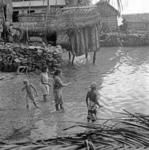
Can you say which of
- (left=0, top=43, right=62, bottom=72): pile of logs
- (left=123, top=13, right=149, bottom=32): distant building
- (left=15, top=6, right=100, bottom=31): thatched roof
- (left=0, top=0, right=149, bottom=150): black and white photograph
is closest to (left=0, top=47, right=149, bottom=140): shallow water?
(left=0, top=0, right=149, bottom=150): black and white photograph

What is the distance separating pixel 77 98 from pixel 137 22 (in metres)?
28.4

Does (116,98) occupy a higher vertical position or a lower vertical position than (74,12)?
lower

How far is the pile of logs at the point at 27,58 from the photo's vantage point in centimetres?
1828

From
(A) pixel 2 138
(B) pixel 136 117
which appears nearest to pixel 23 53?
(A) pixel 2 138

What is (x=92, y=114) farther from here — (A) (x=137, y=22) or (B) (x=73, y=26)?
(A) (x=137, y=22)

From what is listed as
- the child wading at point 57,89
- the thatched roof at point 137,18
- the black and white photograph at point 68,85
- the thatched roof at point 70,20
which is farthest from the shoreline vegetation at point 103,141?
the thatched roof at point 137,18

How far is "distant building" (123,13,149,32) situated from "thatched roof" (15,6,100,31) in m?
20.1

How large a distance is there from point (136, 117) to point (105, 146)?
141 cm

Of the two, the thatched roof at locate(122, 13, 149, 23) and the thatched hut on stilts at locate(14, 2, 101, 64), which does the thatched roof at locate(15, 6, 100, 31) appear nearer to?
the thatched hut on stilts at locate(14, 2, 101, 64)

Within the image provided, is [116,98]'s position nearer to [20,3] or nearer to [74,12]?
[74,12]

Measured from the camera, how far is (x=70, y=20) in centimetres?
1905

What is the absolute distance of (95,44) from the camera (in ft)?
69.1

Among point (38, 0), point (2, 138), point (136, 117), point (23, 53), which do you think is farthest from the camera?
point (38, 0)

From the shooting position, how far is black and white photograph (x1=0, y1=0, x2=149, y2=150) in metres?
7.30
